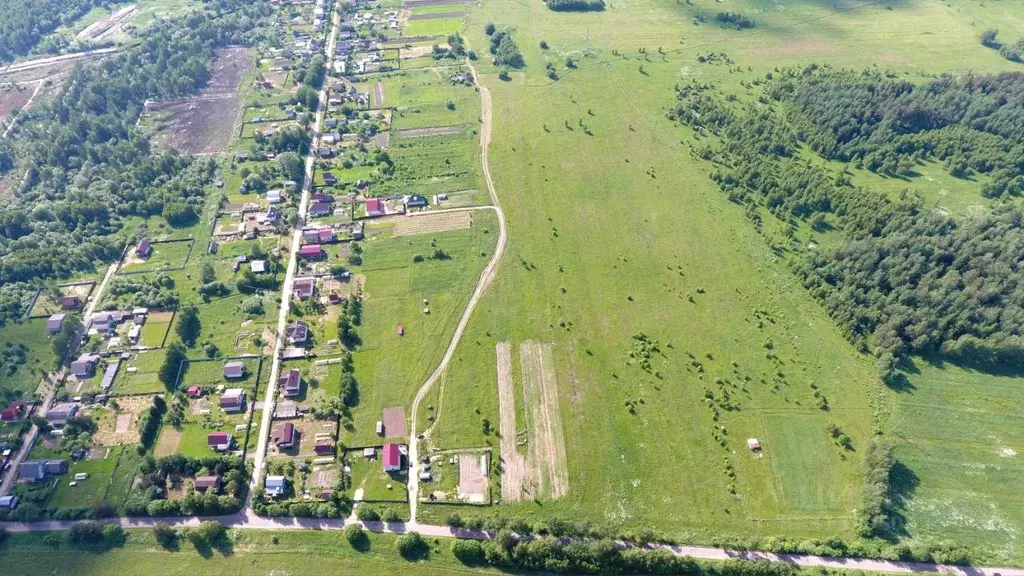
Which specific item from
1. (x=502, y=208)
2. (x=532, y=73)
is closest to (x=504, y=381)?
(x=502, y=208)

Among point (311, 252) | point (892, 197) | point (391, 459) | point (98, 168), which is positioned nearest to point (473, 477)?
point (391, 459)

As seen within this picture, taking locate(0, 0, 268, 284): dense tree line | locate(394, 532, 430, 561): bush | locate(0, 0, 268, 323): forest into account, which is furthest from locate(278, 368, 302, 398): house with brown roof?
locate(0, 0, 268, 323): forest

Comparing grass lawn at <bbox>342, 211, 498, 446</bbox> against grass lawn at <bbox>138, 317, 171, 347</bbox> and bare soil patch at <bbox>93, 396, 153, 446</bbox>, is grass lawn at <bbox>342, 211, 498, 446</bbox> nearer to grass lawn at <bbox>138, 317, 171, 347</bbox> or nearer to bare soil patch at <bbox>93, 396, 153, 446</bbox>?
bare soil patch at <bbox>93, 396, 153, 446</bbox>

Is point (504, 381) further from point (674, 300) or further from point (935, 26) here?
point (935, 26)

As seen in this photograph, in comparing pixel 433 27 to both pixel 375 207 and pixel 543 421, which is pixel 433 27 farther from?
pixel 543 421

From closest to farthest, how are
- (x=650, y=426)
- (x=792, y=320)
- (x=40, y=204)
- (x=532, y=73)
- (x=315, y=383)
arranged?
(x=650, y=426)
(x=315, y=383)
(x=792, y=320)
(x=40, y=204)
(x=532, y=73)
